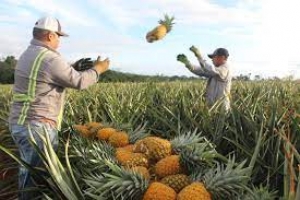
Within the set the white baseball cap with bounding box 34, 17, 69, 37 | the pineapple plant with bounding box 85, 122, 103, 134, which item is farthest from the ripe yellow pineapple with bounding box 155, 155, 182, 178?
the white baseball cap with bounding box 34, 17, 69, 37

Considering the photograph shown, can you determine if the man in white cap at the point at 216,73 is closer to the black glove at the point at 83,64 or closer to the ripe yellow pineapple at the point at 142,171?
the black glove at the point at 83,64

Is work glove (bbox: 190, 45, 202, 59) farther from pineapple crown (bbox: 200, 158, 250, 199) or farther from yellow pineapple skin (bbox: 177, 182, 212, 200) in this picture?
yellow pineapple skin (bbox: 177, 182, 212, 200)

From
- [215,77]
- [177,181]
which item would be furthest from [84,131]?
[215,77]

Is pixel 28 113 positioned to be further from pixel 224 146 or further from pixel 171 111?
pixel 224 146

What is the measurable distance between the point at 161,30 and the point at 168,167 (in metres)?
2.72

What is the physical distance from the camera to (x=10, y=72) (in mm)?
43406

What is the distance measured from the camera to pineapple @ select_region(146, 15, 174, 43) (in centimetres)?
587

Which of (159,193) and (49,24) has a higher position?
(49,24)

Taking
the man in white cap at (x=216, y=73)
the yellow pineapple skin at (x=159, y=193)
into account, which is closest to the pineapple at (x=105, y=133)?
the yellow pineapple skin at (x=159, y=193)

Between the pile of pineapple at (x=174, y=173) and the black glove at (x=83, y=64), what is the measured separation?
183 cm

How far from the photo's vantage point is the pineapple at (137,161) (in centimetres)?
360

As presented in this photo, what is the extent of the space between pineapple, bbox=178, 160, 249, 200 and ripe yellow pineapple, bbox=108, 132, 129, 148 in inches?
47.3

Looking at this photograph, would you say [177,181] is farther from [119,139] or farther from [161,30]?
[161,30]

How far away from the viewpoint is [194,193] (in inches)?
120
